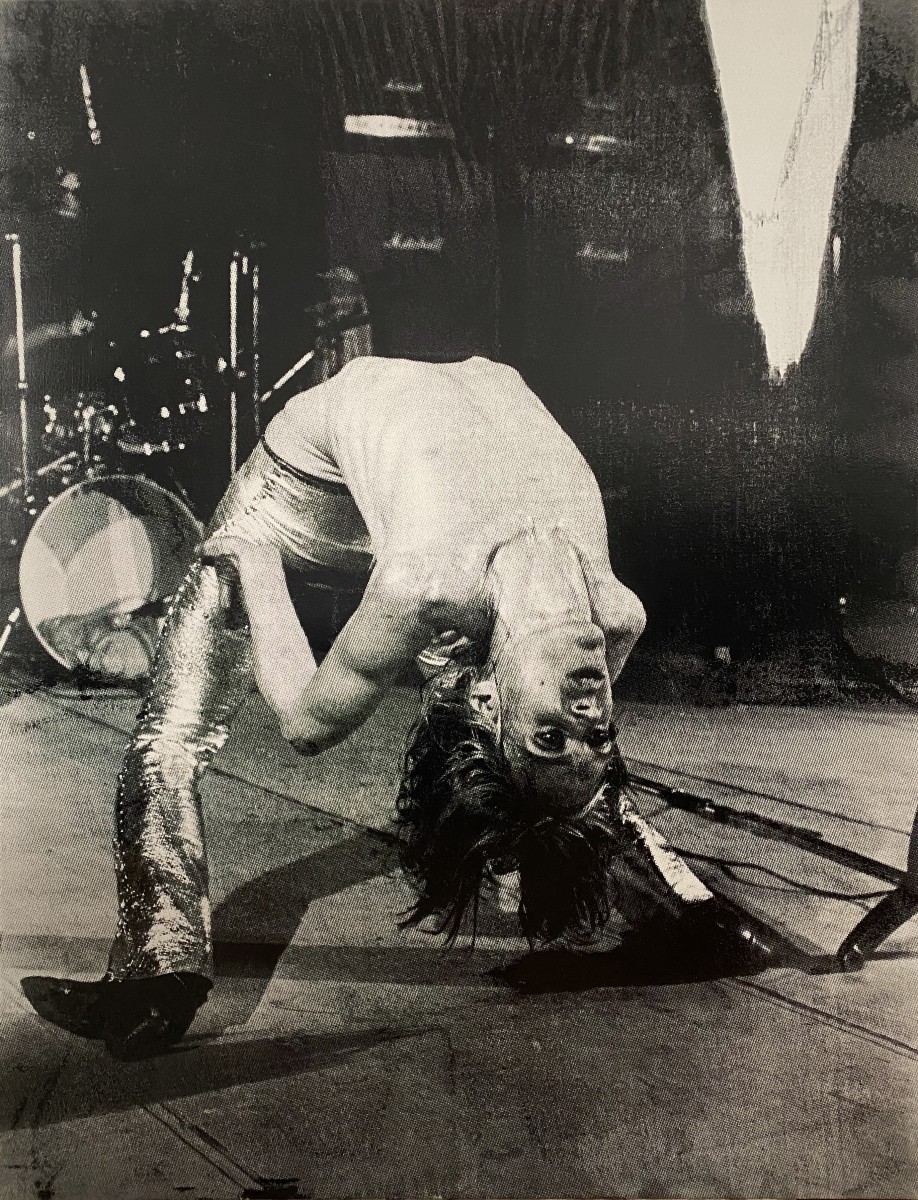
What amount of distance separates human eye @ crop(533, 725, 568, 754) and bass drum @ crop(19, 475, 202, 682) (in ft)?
3.03

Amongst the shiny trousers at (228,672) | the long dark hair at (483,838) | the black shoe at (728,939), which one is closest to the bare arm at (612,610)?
the long dark hair at (483,838)

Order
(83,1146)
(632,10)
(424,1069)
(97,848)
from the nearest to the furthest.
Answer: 1. (83,1146)
2. (424,1069)
3. (632,10)
4. (97,848)

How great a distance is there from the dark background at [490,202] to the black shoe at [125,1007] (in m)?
1.06

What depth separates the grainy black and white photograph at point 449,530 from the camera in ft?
6.06

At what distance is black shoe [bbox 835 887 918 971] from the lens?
6.61 ft

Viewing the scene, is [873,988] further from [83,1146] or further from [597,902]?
[83,1146]

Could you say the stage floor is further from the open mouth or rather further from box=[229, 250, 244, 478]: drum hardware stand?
box=[229, 250, 244, 478]: drum hardware stand

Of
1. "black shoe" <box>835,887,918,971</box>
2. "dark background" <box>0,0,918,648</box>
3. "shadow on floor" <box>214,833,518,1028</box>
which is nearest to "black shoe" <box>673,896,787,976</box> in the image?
"black shoe" <box>835,887,918,971</box>

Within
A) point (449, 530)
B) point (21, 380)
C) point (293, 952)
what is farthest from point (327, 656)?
point (21, 380)

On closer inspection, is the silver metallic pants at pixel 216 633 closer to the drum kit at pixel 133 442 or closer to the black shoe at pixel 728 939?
the drum kit at pixel 133 442

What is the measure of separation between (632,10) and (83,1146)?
225cm

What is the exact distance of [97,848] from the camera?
2.18 m


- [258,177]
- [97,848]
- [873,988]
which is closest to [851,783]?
[873,988]

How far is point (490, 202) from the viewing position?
7.09 feet
